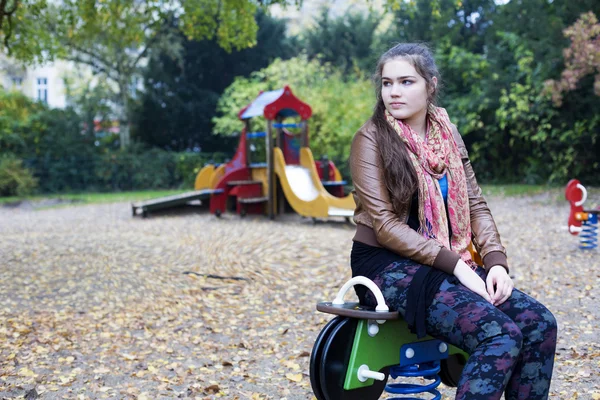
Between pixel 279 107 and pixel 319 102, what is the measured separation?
6483 mm

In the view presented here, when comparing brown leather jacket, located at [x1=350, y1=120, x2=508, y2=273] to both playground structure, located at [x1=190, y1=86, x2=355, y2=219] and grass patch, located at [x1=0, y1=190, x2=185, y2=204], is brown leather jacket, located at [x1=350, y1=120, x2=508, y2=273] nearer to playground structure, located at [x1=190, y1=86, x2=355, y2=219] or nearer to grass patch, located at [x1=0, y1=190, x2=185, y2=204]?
playground structure, located at [x1=190, y1=86, x2=355, y2=219]

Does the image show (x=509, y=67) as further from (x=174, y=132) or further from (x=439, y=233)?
(x=439, y=233)

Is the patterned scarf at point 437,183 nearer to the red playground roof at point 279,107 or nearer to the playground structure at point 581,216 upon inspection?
the playground structure at point 581,216

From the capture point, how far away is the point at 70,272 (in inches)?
275

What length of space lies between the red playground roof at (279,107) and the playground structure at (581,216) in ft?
18.2

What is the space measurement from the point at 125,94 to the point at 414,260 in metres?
21.5

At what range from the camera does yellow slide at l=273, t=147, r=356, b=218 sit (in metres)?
10.6

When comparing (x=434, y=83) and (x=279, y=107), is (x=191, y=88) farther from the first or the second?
(x=434, y=83)

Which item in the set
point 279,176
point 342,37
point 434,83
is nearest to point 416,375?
point 434,83

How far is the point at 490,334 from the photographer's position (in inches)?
87.0

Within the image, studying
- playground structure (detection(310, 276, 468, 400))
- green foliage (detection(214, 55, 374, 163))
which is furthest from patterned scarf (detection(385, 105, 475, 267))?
green foliage (detection(214, 55, 374, 163))

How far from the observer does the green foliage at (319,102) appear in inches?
712

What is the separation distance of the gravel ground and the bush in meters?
9.47

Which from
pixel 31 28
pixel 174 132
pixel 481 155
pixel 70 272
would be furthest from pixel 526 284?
pixel 174 132
